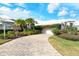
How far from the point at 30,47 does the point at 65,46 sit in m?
1.69

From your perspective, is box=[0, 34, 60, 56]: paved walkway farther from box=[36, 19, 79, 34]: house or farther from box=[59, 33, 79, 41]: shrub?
box=[59, 33, 79, 41]: shrub

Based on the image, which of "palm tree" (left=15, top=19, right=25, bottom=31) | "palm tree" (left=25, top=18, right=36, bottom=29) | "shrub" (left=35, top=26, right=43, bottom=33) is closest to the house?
"shrub" (left=35, top=26, right=43, bottom=33)

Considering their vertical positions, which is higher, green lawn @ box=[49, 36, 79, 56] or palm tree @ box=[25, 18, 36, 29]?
palm tree @ box=[25, 18, 36, 29]

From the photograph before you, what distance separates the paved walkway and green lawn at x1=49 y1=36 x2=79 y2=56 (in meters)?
0.24

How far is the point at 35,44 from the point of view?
32.8 feet

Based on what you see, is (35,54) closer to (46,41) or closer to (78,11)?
(46,41)

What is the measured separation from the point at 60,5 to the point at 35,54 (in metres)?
2.61

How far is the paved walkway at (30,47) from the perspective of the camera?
31.5 feet

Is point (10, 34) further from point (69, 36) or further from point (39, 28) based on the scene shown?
point (69, 36)

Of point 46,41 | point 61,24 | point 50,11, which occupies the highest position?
point 50,11

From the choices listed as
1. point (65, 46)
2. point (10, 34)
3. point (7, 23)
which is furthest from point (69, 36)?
point (7, 23)

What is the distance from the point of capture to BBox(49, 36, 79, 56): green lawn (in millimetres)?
9539

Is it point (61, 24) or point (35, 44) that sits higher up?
point (61, 24)

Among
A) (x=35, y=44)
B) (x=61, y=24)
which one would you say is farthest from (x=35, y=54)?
(x=61, y=24)
